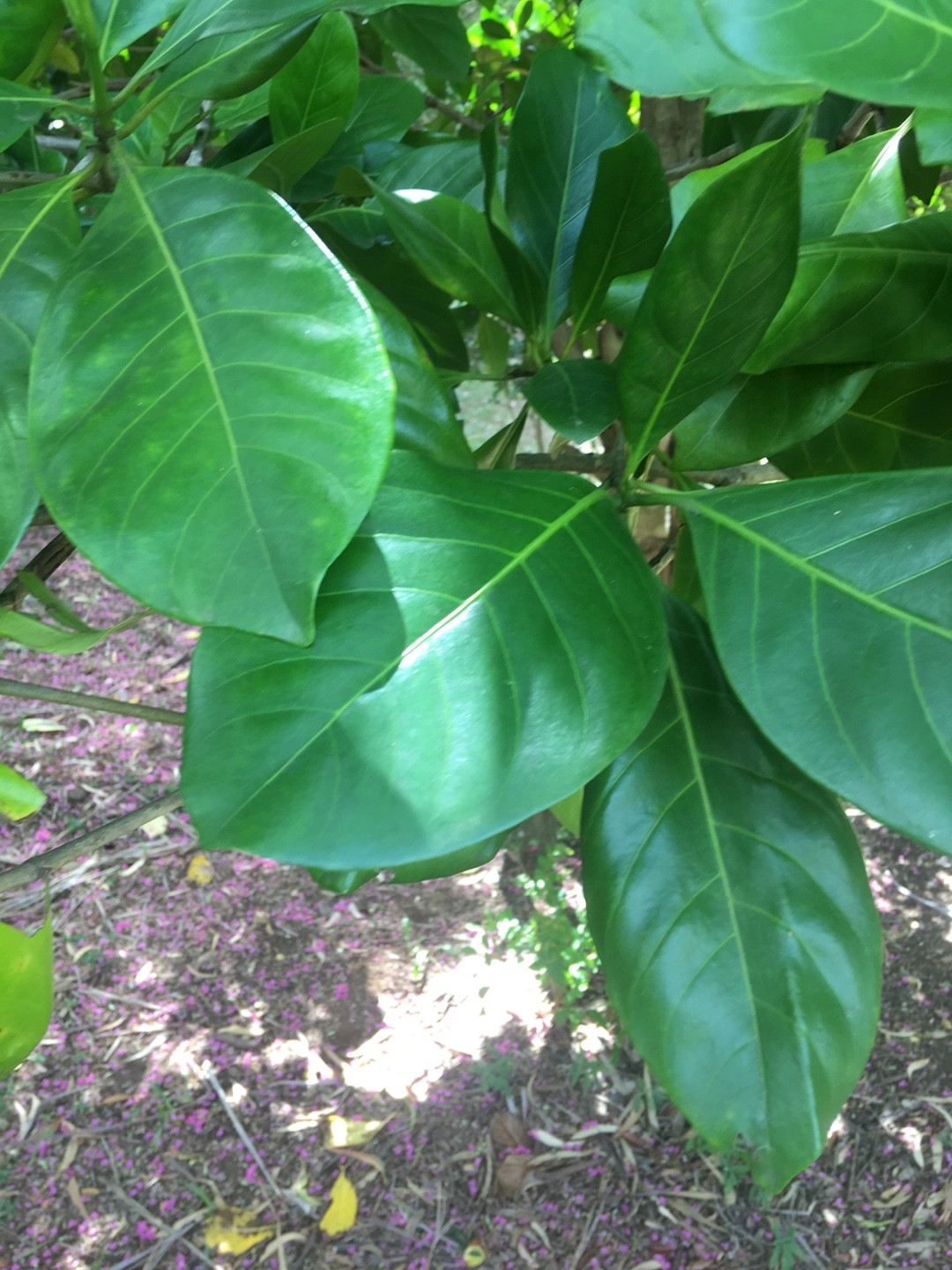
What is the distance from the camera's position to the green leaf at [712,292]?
421 millimetres

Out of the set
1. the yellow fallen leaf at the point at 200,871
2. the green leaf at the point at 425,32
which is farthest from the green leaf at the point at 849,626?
the yellow fallen leaf at the point at 200,871

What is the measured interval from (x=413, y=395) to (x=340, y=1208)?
5.84 ft

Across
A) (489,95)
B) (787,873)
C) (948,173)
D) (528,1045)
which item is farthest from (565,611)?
(528,1045)

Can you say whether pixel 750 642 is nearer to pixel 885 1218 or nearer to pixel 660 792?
pixel 660 792

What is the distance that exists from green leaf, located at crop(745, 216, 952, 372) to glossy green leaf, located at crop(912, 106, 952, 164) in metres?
0.09

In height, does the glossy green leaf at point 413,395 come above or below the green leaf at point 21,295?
below

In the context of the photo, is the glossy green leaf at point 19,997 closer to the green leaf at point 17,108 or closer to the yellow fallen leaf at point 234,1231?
the green leaf at point 17,108

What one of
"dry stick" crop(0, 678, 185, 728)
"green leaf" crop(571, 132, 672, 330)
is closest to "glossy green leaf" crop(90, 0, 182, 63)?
"green leaf" crop(571, 132, 672, 330)

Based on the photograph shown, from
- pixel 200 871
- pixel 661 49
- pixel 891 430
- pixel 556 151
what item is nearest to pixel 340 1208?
pixel 200 871

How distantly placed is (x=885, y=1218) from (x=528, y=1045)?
0.72 m

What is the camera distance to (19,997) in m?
0.51

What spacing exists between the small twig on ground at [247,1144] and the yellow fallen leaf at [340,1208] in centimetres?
4

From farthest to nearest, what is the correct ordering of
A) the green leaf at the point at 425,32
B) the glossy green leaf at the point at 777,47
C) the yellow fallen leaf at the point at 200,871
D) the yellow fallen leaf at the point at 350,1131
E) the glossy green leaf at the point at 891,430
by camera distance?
the yellow fallen leaf at the point at 200,871 → the yellow fallen leaf at the point at 350,1131 → the green leaf at the point at 425,32 → the glossy green leaf at the point at 891,430 → the glossy green leaf at the point at 777,47

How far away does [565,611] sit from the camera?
1.44 ft
